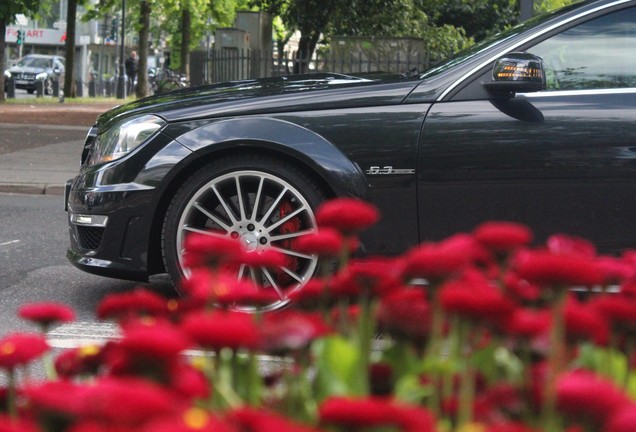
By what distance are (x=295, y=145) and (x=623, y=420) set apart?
427 centimetres

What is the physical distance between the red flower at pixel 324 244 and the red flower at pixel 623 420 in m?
0.59

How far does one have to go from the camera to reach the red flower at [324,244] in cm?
162

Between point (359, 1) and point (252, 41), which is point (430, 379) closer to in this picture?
point (252, 41)

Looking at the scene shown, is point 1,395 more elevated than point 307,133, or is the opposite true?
point 307,133

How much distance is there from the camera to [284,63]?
53.4ft

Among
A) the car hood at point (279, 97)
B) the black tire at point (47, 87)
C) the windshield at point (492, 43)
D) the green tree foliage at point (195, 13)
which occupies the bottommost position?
the car hood at point (279, 97)

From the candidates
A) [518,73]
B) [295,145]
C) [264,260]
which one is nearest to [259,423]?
[264,260]

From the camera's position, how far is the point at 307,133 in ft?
17.4

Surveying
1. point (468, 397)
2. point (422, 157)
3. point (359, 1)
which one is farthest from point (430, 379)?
point (359, 1)

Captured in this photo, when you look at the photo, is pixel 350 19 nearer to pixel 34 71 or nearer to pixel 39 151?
pixel 39 151

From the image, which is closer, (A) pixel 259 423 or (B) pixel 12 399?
(A) pixel 259 423

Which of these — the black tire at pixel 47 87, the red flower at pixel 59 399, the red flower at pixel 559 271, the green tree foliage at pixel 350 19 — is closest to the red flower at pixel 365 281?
the red flower at pixel 559 271

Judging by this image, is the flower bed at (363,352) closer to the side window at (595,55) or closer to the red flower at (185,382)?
the red flower at (185,382)

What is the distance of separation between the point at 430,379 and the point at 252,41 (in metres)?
16.8
